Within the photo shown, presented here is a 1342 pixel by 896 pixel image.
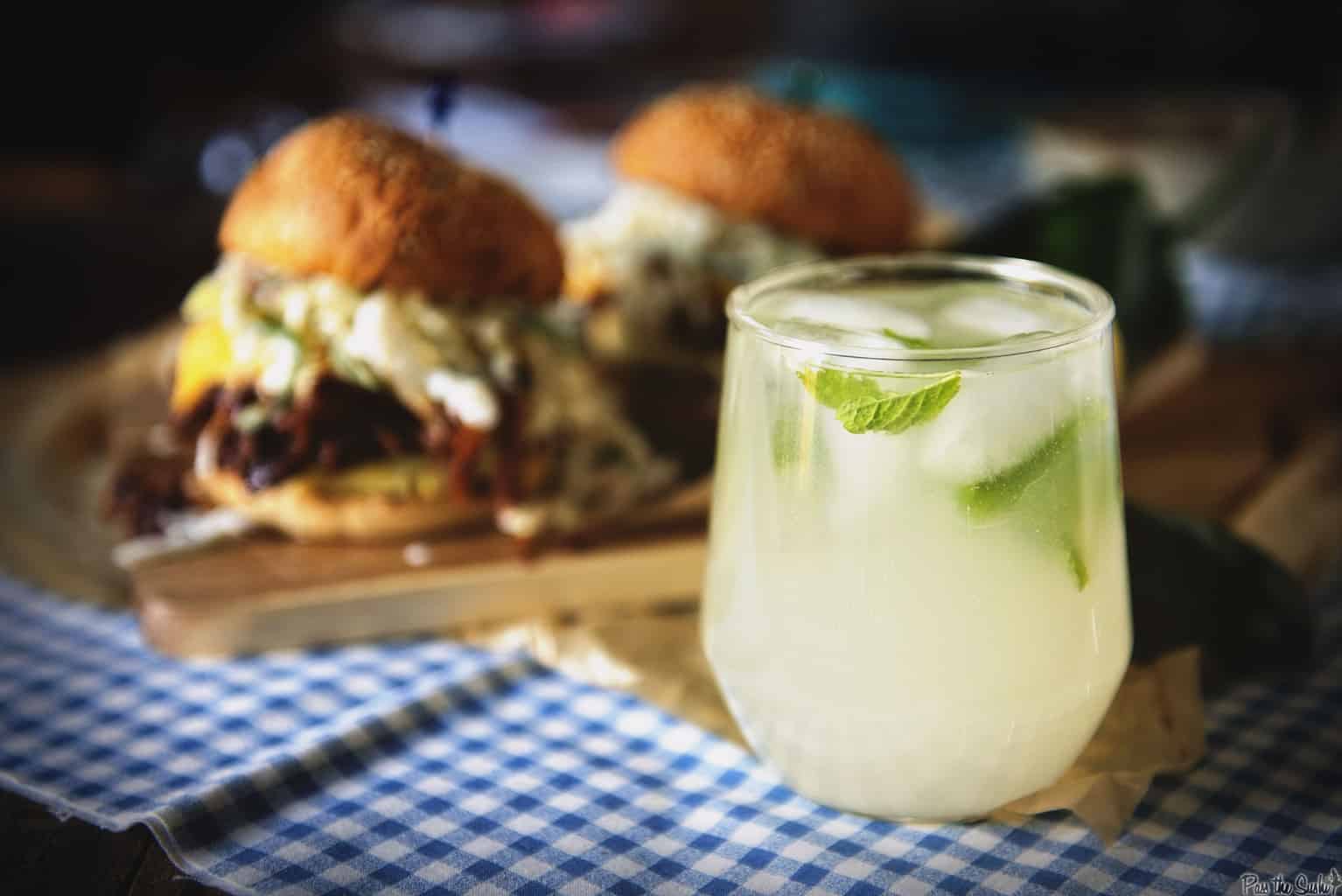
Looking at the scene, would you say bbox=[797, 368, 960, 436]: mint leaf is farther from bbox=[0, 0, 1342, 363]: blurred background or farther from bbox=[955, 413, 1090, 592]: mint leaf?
bbox=[0, 0, 1342, 363]: blurred background

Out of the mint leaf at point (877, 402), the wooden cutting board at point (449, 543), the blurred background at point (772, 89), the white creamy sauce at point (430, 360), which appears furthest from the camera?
the blurred background at point (772, 89)

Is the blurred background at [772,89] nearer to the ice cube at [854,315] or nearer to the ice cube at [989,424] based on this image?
the ice cube at [854,315]

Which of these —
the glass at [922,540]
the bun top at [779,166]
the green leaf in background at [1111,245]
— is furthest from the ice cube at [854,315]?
the green leaf in background at [1111,245]

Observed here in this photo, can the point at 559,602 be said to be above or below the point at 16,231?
below

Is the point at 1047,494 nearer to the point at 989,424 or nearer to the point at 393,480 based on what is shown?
the point at 989,424

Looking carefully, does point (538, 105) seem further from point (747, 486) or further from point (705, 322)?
point (747, 486)

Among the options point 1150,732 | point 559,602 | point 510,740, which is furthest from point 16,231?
point 1150,732
